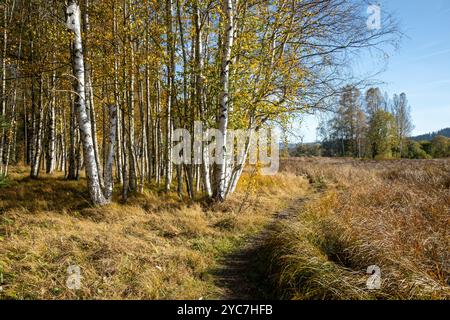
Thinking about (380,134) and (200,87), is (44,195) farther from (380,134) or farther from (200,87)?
(380,134)

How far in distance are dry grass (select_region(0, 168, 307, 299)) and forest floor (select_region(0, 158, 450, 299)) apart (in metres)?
0.02

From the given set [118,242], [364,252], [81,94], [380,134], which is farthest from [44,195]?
[380,134]

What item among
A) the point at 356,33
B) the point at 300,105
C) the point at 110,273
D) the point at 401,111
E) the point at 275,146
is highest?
the point at 401,111

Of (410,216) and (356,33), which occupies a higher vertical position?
(356,33)

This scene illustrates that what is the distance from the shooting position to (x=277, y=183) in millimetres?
12258

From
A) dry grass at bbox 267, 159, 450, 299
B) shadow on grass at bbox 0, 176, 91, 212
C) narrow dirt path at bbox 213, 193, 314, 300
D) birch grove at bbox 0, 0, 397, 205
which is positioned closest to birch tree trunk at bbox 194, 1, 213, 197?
birch grove at bbox 0, 0, 397, 205

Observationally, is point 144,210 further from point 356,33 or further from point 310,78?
point 356,33

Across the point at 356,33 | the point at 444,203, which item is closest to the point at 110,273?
the point at 444,203

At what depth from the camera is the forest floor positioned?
3293 millimetres

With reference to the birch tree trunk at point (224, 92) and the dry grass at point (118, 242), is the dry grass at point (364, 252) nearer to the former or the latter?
the dry grass at point (118, 242)

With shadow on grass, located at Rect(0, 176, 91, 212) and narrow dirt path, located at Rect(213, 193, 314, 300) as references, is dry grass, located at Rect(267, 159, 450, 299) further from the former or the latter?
shadow on grass, located at Rect(0, 176, 91, 212)

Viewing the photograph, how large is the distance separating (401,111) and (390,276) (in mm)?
48623

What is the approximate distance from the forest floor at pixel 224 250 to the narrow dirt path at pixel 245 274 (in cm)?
2

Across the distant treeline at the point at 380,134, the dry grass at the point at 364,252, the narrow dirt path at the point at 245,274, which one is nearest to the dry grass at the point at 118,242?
the narrow dirt path at the point at 245,274
